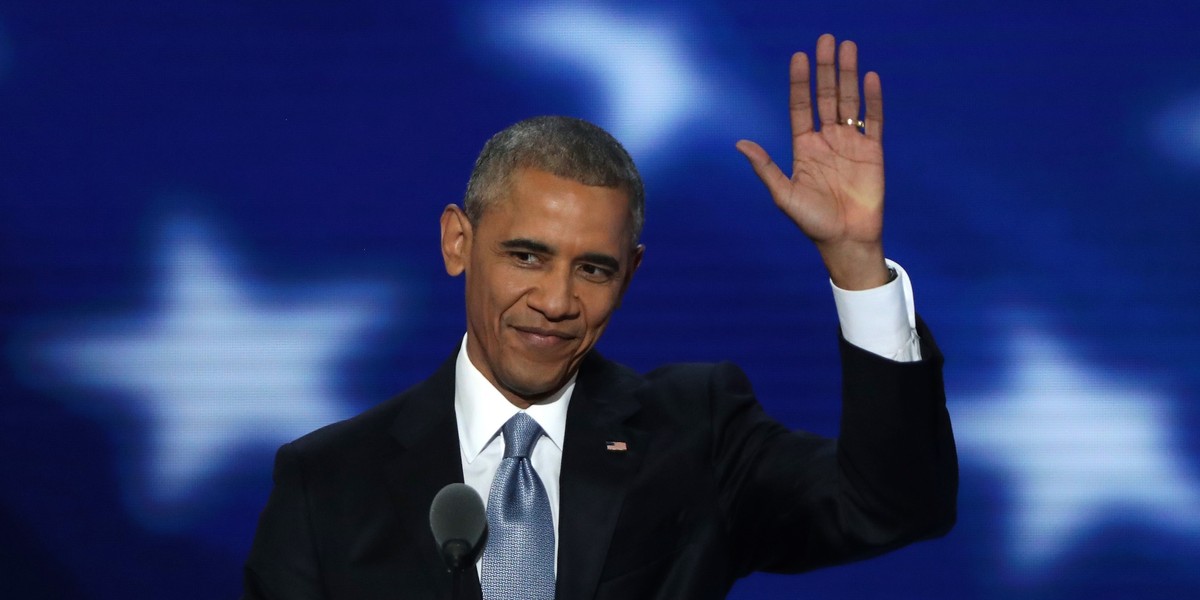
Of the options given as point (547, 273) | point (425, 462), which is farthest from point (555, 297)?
point (425, 462)

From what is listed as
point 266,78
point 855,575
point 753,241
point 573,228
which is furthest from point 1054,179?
point 266,78

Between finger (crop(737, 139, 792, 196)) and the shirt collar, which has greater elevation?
finger (crop(737, 139, 792, 196))

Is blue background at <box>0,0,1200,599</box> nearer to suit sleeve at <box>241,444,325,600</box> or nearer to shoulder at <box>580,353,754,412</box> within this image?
shoulder at <box>580,353,754,412</box>

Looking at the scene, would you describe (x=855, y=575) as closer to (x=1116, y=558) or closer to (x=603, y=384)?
(x=1116, y=558)

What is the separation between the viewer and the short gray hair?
A: 190 centimetres

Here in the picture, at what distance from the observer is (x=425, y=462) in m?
1.95

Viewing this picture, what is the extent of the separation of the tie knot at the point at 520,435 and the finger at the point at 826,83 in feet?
1.85

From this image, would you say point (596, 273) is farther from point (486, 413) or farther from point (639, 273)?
point (639, 273)

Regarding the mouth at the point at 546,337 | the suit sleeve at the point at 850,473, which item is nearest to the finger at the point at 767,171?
the suit sleeve at the point at 850,473

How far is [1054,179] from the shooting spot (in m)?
2.91

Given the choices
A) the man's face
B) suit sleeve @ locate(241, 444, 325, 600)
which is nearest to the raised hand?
the man's face

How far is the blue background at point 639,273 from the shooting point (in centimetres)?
292

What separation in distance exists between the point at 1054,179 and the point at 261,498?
1.77 m

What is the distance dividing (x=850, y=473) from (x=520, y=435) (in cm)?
46
